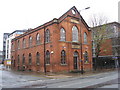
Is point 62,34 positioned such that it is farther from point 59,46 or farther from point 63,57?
point 63,57

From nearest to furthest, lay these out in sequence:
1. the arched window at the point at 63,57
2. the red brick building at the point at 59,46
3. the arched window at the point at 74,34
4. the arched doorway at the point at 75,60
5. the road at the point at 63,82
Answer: the road at the point at 63,82, the red brick building at the point at 59,46, the arched window at the point at 63,57, the arched doorway at the point at 75,60, the arched window at the point at 74,34

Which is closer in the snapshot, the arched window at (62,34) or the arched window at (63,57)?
the arched window at (63,57)

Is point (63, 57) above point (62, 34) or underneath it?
underneath

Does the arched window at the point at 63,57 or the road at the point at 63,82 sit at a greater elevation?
the arched window at the point at 63,57

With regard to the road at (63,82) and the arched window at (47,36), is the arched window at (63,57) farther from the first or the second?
the road at (63,82)

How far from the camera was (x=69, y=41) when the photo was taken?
2664 cm

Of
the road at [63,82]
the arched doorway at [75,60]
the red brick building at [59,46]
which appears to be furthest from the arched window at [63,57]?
the road at [63,82]

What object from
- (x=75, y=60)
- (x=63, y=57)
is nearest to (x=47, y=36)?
(x=63, y=57)

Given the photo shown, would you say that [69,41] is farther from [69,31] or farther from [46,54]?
[46,54]

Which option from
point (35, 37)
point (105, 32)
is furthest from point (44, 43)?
point (105, 32)

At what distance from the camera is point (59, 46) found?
979 inches

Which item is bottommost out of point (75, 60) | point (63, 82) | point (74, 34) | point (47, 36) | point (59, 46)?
point (63, 82)

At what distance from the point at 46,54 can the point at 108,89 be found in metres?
18.0

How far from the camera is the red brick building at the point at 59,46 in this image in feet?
81.0
